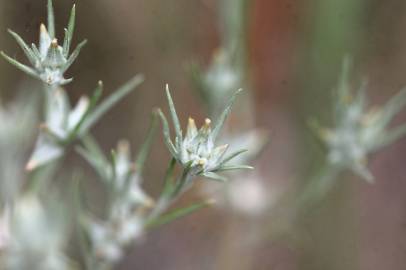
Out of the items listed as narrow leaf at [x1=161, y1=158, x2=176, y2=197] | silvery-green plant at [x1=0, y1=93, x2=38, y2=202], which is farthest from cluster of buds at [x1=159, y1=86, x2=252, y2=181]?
silvery-green plant at [x1=0, y1=93, x2=38, y2=202]

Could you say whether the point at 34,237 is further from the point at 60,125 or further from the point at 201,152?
the point at 201,152

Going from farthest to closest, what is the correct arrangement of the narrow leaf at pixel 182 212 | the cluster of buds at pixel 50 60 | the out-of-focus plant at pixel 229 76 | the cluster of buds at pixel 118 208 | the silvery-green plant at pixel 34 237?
the out-of-focus plant at pixel 229 76
the silvery-green plant at pixel 34 237
the cluster of buds at pixel 118 208
the narrow leaf at pixel 182 212
the cluster of buds at pixel 50 60

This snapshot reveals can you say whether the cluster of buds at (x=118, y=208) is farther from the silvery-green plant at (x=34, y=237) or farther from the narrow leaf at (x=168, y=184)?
the silvery-green plant at (x=34, y=237)

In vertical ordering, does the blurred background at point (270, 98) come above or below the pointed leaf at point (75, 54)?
above

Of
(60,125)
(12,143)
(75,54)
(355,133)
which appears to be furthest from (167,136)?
(12,143)

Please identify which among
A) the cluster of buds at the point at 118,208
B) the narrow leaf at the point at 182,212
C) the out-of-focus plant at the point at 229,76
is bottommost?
→ the narrow leaf at the point at 182,212

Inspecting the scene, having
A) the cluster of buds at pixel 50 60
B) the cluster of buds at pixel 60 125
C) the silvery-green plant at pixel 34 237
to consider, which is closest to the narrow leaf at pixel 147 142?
the cluster of buds at pixel 60 125
